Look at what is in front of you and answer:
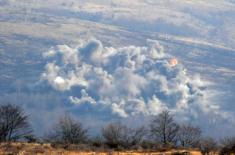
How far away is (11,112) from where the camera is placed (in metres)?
130

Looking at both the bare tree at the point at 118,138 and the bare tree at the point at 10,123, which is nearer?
the bare tree at the point at 118,138

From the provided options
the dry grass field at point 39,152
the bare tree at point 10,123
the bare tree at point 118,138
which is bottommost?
the dry grass field at point 39,152

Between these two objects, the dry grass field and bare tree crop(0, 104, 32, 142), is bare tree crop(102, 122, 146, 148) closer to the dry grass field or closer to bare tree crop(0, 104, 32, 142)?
the dry grass field

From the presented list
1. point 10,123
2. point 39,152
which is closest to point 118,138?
point 10,123

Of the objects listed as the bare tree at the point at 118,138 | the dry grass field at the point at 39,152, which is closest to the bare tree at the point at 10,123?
the bare tree at the point at 118,138

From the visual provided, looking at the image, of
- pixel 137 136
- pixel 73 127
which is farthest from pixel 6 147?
pixel 73 127

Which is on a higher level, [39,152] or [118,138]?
[118,138]

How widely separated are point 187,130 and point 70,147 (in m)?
80.1

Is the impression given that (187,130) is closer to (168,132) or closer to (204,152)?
(168,132)

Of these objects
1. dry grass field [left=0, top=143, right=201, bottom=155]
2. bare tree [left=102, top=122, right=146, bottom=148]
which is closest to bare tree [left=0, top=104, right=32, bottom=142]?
bare tree [left=102, top=122, right=146, bottom=148]

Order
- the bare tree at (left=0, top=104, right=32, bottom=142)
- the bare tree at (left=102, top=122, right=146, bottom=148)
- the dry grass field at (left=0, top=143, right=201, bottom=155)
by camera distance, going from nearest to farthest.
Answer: the dry grass field at (left=0, top=143, right=201, bottom=155)
the bare tree at (left=102, top=122, right=146, bottom=148)
the bare tree at (left=0, top=104, right=32, bottom=142)

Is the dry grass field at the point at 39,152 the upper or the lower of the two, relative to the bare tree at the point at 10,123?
lower

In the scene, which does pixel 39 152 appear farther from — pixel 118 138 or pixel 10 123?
pixel 10 123

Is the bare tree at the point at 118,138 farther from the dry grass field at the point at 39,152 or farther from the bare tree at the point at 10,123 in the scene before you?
the bare tree at the point at 10,123
